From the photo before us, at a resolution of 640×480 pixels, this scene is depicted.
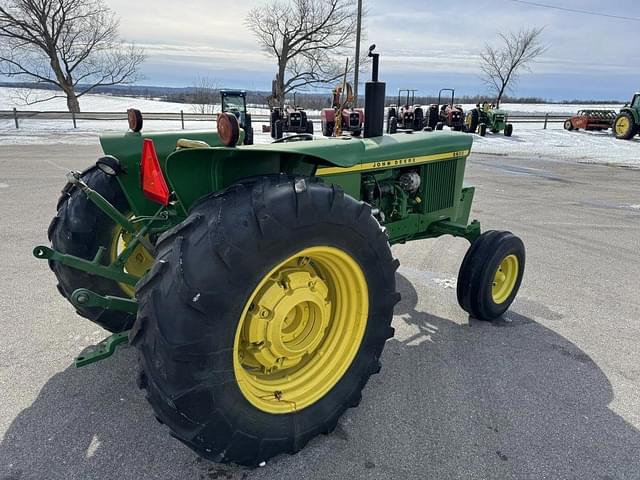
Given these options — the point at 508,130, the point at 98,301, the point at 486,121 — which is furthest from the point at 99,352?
the point at 486,121

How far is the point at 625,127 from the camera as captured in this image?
21891mm

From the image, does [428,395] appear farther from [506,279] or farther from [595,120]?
[595,120]

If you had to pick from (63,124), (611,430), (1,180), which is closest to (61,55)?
(63,124)

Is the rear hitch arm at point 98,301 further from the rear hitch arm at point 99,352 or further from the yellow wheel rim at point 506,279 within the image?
the yellow wheel rim at point 506,279

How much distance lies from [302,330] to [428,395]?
0.91 metres

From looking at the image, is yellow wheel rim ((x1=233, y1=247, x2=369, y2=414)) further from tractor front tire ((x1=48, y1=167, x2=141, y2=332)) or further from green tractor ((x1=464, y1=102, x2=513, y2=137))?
green tractor ((x1=464, y1=102, x2=513, y2=137))

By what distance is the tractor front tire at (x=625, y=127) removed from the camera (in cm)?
2155

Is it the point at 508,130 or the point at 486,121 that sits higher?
the point at 486,121

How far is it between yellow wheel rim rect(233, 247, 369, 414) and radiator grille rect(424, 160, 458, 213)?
1668 millimetres

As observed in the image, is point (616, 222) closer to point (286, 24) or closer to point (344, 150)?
point (344, 150)

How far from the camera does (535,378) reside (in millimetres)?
2900

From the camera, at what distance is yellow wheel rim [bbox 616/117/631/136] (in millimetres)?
21734

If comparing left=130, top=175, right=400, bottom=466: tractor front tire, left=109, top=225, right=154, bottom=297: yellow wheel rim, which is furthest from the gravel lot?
left=109, top=225, right=154, bottom=297: yellow wheel rim

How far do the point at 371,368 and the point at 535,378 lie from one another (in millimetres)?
1217
